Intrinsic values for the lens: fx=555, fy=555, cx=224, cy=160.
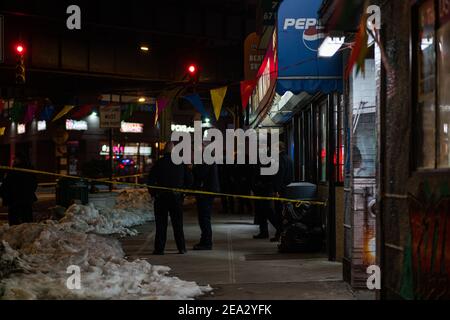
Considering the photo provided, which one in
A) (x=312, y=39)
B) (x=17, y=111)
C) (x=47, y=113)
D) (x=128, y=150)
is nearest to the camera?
(x=312, y=39)

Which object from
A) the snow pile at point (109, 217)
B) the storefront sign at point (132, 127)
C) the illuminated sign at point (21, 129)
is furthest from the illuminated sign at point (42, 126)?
the snow pile at point (109, 217)

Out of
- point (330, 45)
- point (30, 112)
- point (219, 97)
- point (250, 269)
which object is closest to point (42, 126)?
point (30, 112)

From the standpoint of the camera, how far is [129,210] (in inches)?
636

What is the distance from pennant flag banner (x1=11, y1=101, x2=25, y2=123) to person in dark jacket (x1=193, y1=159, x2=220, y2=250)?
16.4 metres

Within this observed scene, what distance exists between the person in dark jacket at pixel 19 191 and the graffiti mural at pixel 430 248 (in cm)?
853

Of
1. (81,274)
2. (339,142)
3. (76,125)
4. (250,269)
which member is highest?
(76,125)

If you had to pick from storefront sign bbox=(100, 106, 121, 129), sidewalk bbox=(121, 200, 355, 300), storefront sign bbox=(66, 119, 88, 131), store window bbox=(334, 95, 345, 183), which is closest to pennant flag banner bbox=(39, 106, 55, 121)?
storefront sign bbox=(100, 106, 121, 129)

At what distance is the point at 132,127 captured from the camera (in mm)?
52750

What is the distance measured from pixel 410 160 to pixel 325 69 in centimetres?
385

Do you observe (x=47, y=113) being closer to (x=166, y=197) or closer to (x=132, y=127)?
(x=166, y=197)

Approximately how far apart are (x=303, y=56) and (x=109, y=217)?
7.31m

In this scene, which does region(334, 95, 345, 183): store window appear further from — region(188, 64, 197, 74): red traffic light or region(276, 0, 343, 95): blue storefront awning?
region(188, 64, 197, 74): red traffic light

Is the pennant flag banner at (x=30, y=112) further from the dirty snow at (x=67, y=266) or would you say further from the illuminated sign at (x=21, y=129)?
the illuminated sign at (x=21, y=129)
